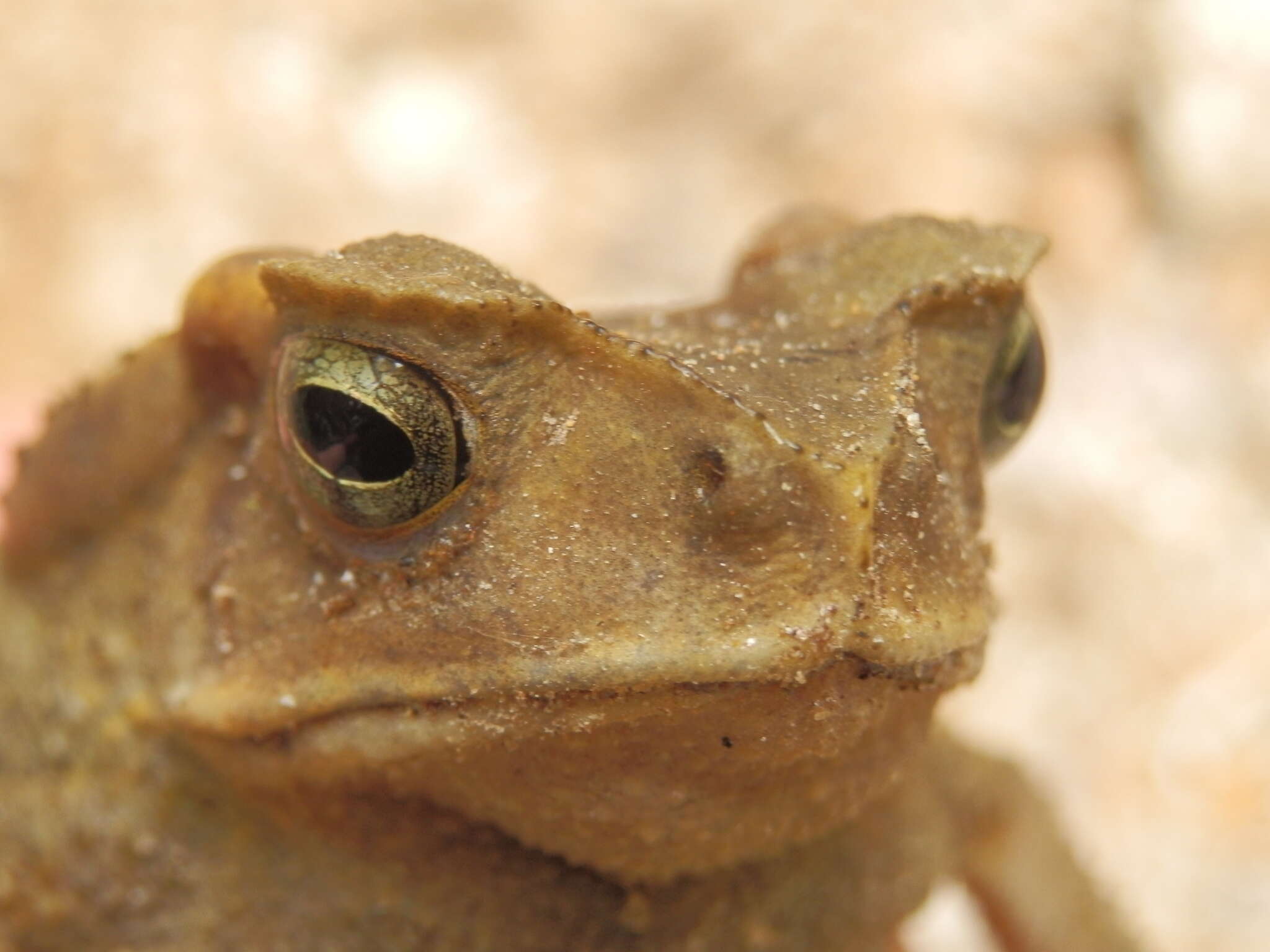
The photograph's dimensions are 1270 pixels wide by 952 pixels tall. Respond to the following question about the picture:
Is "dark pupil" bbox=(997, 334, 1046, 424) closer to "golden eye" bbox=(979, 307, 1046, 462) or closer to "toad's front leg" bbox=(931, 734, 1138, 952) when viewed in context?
"golden eye" bbox=(979, 307, 1046, 462)

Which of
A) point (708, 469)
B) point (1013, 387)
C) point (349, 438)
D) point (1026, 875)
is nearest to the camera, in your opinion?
point (708, 469)

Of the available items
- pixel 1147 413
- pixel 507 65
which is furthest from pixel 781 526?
pixel 507 65

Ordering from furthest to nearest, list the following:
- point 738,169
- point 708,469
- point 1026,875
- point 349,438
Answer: point 738,169
point 1026,875
point 349,438
point 708,469

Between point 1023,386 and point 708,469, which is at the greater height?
point 1023,386

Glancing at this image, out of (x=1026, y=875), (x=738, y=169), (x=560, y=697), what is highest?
(x=738, y=169)

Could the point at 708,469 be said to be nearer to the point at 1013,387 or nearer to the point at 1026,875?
the point at 1013,387

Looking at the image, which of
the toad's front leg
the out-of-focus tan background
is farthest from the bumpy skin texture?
the out-of-focus tan background

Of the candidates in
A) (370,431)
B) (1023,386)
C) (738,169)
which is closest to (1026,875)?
(1023,386)

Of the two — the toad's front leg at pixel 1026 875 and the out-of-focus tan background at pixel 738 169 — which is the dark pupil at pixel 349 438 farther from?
the out-of-focus tan background at pixel 738 169

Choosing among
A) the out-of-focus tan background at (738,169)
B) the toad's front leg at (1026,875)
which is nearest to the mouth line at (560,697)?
the toad's front leg at (1026,875)
